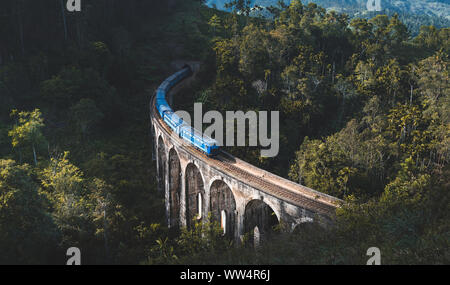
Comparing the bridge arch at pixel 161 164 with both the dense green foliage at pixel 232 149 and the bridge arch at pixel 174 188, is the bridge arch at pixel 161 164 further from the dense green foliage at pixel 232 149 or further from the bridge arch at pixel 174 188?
the bridge arch at pixel 174 188

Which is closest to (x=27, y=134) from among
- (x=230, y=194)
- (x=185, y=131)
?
(x=185, y=131)

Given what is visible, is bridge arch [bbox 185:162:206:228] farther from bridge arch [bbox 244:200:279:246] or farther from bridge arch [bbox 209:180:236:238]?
bridge arch [bbox 244:200:279:246]

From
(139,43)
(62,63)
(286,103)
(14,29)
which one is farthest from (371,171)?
(139,43)

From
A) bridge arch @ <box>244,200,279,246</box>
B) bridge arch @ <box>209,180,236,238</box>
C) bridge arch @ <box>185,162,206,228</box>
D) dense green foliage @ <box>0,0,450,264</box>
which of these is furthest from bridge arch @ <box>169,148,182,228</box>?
bridge arch @ <box>244,200,279,246</box>

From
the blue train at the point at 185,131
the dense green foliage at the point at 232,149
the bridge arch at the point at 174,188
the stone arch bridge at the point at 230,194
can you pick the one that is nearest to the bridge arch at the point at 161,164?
the stone arch bridge at the point at 230,194

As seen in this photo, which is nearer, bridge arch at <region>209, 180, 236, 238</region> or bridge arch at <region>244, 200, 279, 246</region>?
bridge arch at <region>244, 200, 279, 246</region>
